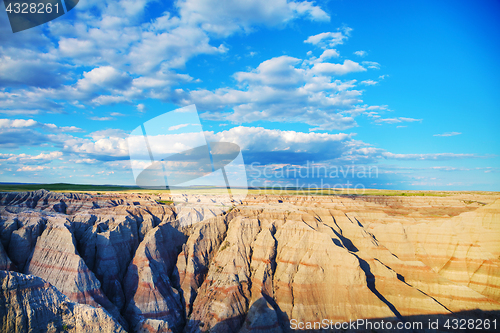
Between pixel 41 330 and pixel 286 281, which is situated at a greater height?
pixel 41 330

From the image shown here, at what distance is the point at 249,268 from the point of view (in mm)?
35281

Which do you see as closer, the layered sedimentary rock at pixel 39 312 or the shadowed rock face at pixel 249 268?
the layered sedimentary rock at pixel 39 312

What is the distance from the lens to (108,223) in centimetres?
3953

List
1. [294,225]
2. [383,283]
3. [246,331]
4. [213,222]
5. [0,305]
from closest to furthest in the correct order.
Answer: [0,305], [246,331], [383,283], [294,225], [213,222]

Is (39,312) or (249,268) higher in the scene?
(39,312)

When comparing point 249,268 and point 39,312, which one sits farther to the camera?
point 249,268

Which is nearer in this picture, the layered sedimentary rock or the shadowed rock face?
the layered sedimentary rock

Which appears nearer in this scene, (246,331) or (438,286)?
(246,331)

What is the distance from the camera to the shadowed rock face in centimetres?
2850

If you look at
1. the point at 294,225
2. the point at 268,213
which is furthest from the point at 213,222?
the point at 294,225

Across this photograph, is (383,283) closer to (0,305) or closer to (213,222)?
(213,222)

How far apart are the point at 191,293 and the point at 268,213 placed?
19062mm

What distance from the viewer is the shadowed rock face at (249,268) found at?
2850 cm

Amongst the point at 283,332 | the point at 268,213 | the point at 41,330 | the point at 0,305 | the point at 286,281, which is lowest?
the point at 283,332
